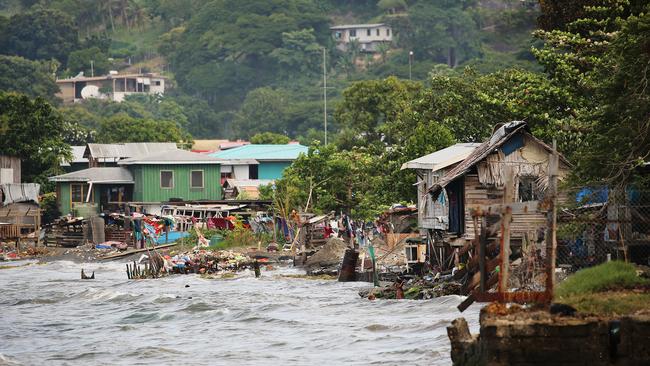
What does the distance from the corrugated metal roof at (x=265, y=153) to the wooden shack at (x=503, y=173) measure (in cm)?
3732

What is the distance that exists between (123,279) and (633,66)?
86.3 ft

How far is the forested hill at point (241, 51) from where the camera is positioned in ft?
452

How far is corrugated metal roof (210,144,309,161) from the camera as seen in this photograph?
2997 inches

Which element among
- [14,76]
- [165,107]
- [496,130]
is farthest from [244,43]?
[496,130]

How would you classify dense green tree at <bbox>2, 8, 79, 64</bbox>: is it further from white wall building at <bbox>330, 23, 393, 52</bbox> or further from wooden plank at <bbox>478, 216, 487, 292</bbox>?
wooden plank at <bbox>478, 216, 487, 292</bbox>

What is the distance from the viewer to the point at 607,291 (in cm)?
2047

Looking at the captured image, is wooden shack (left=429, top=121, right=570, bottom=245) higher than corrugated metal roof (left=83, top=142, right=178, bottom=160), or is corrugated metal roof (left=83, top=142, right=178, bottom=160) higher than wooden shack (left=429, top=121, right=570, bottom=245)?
corrugated metal roof (left=83, top=142, right=178, bottom=160)

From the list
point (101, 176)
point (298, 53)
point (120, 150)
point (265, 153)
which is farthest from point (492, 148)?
point (298, 53)

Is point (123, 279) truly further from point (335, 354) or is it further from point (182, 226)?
point (335, 354)

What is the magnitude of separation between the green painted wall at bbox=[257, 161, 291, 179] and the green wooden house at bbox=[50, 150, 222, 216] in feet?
29.1

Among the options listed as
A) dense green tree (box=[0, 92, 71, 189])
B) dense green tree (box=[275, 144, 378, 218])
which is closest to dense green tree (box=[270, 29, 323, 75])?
dense green tree (box=[0, 92, 71, 189])

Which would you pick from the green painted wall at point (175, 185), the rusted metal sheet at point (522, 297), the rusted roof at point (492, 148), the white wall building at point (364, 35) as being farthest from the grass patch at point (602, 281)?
the white wall building at point (364, 35)

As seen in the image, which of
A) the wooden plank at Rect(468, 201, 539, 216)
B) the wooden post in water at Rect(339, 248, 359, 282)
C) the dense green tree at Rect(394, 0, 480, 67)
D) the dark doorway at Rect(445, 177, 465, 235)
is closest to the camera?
the wooden plank at Rect(468, 201, 539, 216)

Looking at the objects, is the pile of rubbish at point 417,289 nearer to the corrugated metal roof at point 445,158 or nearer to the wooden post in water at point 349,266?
the wooden post in water at point 349,266
